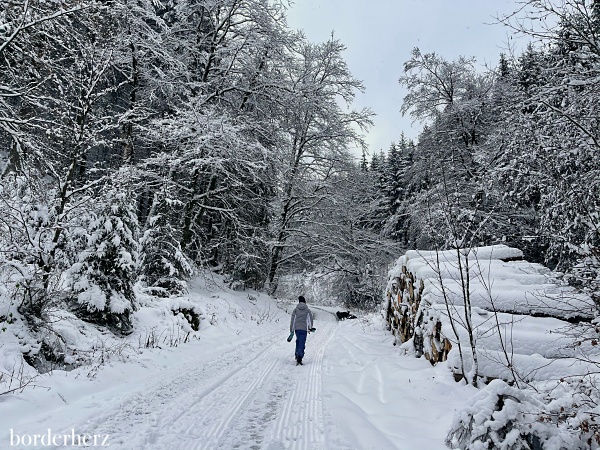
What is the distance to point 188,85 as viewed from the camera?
13859 mm

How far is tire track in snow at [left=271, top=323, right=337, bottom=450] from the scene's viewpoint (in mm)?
3680

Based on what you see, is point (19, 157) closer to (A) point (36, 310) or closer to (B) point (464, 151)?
(A) point (36, 310)

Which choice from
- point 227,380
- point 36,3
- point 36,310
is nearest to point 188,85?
point 36,3

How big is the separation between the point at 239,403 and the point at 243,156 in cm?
941

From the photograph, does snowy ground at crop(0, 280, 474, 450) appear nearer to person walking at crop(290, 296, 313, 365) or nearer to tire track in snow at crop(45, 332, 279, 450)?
tire track in snow at crop(45, 332, 279, 450)

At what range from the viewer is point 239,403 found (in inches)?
186

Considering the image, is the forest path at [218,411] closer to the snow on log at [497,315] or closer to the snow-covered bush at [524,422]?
the snow-covered bush at [524,422]

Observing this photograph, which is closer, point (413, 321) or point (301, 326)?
point (413, 321)

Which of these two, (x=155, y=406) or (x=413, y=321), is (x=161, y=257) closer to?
(x=155, y=406)

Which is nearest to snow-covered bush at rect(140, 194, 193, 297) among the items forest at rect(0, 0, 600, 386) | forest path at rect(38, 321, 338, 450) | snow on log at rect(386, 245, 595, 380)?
forest at rect(0, 0, 600, 386)

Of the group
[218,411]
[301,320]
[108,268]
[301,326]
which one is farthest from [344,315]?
[218,411]

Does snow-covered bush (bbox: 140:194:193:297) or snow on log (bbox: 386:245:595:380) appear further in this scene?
snow-covered bush (bbox: 140:194:193:297)

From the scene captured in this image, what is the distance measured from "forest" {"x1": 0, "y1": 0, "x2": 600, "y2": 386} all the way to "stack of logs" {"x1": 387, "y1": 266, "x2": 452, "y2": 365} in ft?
5.60

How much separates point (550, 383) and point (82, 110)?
26.6 ft
